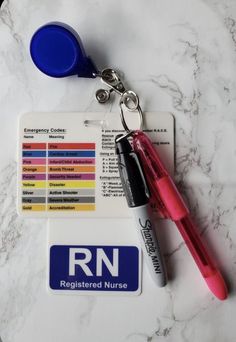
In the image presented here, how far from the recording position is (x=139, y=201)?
545 millimetres

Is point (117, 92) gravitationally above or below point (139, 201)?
above

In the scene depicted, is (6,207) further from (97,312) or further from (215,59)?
(215,59)

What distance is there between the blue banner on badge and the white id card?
0.05 metres

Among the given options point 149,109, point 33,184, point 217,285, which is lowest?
point 217,285

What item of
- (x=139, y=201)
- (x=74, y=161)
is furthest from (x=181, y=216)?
(x=74, y=161)

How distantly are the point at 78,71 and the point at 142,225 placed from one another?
0.21 meters

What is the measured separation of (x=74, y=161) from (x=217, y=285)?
24 cm

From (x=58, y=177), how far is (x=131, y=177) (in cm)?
10

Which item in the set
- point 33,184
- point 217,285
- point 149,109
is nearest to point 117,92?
point 149,109

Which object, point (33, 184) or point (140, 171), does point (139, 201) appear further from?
point (33, 184)

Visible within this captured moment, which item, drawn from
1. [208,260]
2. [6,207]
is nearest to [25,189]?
[6,207]

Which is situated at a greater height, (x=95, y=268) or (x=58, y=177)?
(x=58, y=177)

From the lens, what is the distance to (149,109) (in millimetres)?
584

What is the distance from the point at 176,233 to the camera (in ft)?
1.89
